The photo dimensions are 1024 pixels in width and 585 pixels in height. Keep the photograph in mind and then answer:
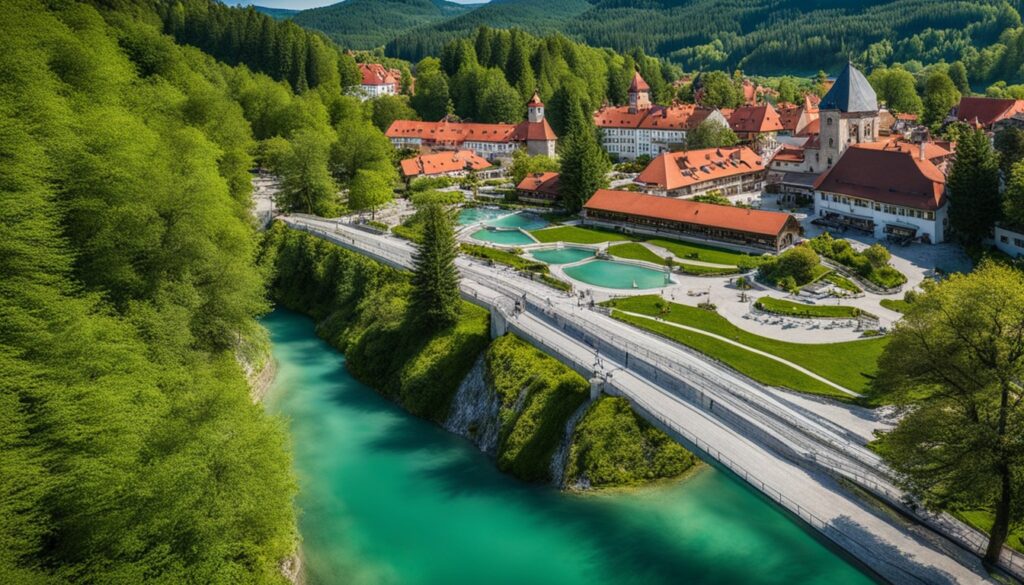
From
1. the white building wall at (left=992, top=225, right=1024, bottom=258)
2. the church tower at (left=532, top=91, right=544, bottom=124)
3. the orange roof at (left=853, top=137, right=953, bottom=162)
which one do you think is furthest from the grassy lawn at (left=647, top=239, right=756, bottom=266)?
the church tower at (left=532, top=91, right=544, bottom=124)

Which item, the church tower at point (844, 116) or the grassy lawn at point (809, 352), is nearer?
the grassy lawn at point (809, 352)

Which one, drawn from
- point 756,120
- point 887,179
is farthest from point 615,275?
point 756,120

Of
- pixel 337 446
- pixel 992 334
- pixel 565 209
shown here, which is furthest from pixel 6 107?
pixel 565 209

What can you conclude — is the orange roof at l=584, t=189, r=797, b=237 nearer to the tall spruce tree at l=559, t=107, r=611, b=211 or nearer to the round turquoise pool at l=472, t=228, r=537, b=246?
the tall spruce tree at l=559, t=107, r=611, b=211

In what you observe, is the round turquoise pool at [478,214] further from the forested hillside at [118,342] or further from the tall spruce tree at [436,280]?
the forested hillside at [118,342]

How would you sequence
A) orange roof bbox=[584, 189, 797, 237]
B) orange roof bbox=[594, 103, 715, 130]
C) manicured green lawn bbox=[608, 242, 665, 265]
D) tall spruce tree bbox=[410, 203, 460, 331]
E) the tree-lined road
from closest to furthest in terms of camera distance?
1. the tree-lined road
2. tall spruce tree bbox=[410, 203, 460, 331]
3. manicured green lawn bbox=[608, 242, 665, 265]
4. orange roof bbox=[584, 189, 797, 237]
5. orange roof bbox=[594, 103, 715, 130]

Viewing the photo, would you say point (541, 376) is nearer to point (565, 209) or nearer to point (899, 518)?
point (899, 518)

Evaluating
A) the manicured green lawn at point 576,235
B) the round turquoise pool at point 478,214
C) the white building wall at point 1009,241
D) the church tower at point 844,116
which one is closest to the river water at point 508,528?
the manicured green lawn at point 576,235
